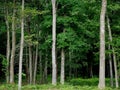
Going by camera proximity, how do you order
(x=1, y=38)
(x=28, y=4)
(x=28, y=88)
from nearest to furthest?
(x=28, y=88) → (x=28, y=4) → (x=1, y=38)

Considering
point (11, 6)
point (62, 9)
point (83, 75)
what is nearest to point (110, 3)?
point (62, 9)

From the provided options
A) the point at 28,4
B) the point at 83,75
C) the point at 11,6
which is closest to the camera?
the point at 11,6

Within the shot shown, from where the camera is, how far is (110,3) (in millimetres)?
23062

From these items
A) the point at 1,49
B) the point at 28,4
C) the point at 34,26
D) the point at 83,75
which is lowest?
the point at 83,75

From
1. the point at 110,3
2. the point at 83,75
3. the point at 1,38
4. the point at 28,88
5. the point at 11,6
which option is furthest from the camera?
the point at 83,75

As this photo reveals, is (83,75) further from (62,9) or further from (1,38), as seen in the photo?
(62,9)

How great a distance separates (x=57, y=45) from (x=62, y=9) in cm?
319

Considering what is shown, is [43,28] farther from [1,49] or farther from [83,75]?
[83,75]

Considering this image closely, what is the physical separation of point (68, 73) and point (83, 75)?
8.56 feet

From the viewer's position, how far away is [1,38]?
35.1m

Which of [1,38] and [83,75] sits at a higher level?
[1,38]

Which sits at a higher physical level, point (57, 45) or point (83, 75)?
point (57, 45)

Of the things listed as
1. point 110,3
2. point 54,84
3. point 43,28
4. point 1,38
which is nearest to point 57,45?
point 43,28

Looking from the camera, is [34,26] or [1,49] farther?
[1,49]
